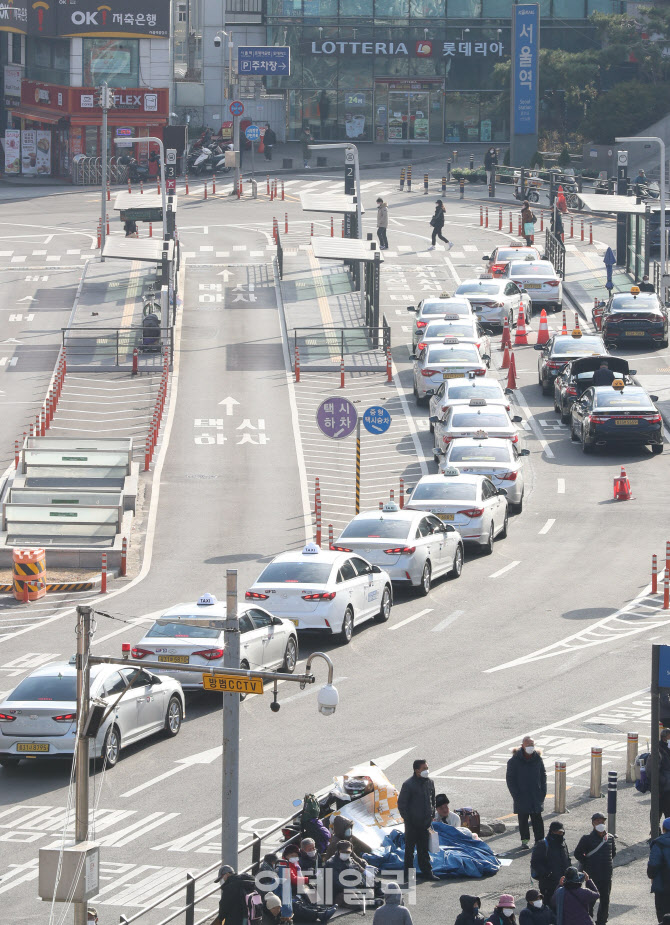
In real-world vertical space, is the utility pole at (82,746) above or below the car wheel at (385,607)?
above

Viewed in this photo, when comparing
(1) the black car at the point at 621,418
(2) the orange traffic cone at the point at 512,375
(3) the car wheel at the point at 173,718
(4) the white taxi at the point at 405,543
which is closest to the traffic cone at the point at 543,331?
(2) the orange traffic cone at the point at 512,375

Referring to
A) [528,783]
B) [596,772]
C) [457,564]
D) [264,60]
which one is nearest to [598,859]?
[528,783]

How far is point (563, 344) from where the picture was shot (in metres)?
44.7

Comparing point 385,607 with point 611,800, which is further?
point 385,607

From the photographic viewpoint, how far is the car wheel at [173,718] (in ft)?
72.0

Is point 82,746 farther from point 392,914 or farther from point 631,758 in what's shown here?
point 631,758

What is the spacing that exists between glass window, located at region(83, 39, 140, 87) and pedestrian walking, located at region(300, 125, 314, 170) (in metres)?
9.47

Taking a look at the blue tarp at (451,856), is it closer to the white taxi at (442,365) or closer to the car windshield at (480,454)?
the car windshield at (480,454)

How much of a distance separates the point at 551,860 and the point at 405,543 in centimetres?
1386

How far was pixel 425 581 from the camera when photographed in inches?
1167

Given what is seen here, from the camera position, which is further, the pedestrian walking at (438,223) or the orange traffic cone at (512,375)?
the pedestrian walking at (438,223)

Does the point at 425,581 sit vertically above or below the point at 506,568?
above

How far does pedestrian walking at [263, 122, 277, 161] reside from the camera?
8969 cm

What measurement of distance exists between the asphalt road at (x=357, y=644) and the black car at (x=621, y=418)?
0.62 metres
